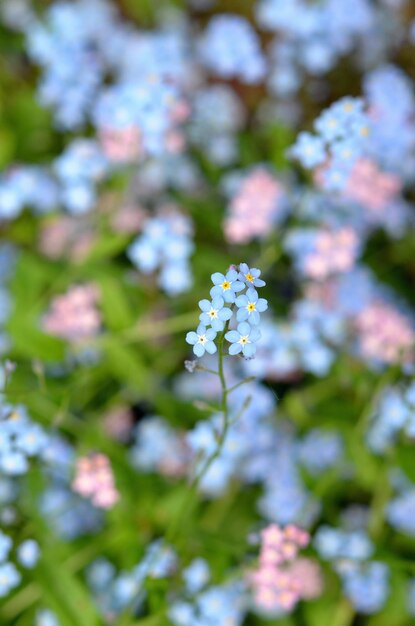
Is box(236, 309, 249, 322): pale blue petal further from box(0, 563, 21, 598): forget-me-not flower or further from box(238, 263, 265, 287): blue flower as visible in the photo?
box(0, 563, 21, 598): forget-me-not flower

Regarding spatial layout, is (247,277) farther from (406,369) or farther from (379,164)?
(379,164)

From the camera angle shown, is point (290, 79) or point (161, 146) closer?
point (161, 146)

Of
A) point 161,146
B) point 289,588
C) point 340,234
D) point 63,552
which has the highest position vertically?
point 161,146

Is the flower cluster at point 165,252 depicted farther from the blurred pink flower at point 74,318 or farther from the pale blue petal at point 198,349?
the pale blue petal at point 198,349

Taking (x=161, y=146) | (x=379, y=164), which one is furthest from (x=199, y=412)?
(x=379, y=164)

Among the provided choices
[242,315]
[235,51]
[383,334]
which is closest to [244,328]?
[242,315]

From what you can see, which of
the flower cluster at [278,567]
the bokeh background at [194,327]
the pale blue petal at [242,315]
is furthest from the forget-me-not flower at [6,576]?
the pale blue petal at [242,315]
